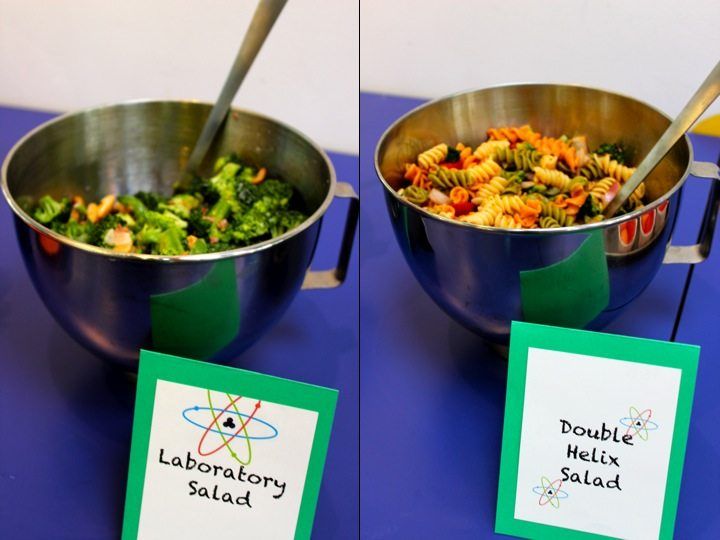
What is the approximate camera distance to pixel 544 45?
901 millimetres

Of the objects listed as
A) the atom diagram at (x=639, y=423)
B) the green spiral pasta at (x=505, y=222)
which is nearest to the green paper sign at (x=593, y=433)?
the atom diagram at (x=639, y=423)

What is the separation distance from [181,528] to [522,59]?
607 mm

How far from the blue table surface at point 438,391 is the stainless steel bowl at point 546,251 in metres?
0.07

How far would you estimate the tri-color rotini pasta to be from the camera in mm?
682

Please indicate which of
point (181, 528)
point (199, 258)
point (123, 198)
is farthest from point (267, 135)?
point (181, 528)

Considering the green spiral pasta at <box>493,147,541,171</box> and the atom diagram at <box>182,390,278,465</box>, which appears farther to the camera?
the green spiral pasta at <box>493,147,541,171</box>

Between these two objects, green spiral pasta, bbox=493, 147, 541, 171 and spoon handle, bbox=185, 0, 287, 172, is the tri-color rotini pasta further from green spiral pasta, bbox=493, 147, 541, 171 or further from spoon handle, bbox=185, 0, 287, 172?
spoon handle, bbox=185, 0, 287, 172

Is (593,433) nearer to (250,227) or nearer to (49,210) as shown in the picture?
(250,227)

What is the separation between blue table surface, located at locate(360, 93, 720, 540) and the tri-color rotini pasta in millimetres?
59

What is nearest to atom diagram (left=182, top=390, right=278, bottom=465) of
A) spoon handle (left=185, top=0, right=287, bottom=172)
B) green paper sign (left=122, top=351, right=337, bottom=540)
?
green paper sign (left=122, top=351, right=337, bottom=540)

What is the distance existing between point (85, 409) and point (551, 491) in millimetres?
373

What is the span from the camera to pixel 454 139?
31.2 inches

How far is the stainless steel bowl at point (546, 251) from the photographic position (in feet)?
1.94

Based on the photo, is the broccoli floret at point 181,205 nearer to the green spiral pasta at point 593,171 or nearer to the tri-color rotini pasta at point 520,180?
the tri-color rotini pasta at point 520,180
